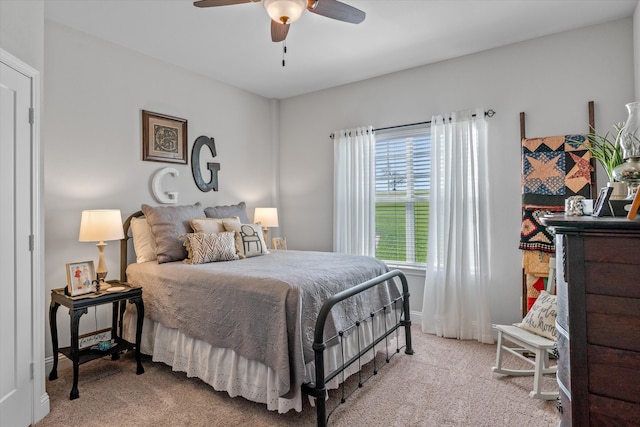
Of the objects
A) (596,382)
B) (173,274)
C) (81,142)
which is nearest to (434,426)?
(596,382)

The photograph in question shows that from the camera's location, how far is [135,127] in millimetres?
3371

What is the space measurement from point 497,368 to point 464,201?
1.52 m

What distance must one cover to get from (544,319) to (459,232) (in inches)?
45.5

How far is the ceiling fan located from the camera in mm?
1951

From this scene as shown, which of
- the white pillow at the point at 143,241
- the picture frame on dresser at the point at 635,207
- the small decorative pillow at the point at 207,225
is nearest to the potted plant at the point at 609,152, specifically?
the picture frame on dresser at the point at 635,207

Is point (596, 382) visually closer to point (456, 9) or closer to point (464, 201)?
point (464, 201)

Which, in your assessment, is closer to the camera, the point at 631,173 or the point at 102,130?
the point at 631,173

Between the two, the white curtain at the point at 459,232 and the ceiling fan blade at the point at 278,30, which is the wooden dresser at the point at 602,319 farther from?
the white curtain at the point at 459,232

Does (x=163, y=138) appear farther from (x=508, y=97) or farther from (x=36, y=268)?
(x=508, y=97)

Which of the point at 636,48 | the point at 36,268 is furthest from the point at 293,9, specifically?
the point at 636,48

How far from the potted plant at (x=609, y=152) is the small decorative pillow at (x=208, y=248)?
2.62 metres

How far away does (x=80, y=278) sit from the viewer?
2.56m

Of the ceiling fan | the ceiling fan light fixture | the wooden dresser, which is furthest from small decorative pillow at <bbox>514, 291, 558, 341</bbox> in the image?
the ceiling fan light fixture

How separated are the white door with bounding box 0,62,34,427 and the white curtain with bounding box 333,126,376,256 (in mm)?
2917
